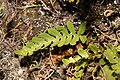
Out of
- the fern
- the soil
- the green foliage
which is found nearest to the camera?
the green foliage

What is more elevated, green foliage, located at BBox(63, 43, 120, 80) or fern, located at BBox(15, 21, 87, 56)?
fern, located at BBox(15, 21, 87, 56)

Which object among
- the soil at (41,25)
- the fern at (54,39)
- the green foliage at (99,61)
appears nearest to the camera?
the green foliage at (99,61)

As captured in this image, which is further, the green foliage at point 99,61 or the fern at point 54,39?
the fern at point 54,39

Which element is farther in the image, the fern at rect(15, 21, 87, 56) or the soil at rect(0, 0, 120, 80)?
the soil at rect(0, 0, 120, 80)

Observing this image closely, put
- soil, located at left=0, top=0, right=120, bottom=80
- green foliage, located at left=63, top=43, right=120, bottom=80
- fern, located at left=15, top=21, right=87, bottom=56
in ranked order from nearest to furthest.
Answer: green foliage, located at left=63, top=43, right=120, bottom=80, fern, located at left=15, top=21, right=87, bottom=56, soil, located at left=0, top=0, right=120, bottom=80

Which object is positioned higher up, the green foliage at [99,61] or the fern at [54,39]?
the fern at [54,39]
